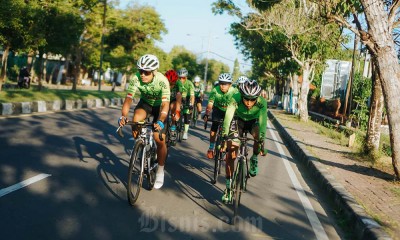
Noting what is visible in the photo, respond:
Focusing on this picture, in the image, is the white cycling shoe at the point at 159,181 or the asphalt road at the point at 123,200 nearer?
the asphalt road at the point at 123,200

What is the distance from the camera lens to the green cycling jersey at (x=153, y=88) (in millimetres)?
6148

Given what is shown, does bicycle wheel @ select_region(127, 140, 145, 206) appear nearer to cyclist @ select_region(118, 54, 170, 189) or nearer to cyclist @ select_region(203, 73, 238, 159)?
cyclist @ select_region(118, 54, 170, 189)

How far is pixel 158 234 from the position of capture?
182 inches

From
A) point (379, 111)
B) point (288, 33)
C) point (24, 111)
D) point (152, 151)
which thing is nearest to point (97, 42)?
point (288, 33)

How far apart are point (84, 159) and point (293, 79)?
91.4ft

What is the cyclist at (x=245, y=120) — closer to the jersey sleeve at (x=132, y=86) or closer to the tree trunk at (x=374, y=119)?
the jersey sleeve at (x=132, y=86)

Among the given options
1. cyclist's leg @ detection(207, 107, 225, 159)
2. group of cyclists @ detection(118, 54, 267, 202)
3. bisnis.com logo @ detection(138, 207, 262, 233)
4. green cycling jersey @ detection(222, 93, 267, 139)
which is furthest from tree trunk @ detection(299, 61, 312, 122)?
bisnis.com logo @ detection(138, 207, 262, 233)

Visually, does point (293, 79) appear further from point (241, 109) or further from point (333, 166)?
point (241, 109)

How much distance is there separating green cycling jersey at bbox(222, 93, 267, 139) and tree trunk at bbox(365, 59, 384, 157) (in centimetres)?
588

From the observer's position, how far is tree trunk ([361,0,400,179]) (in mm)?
8148

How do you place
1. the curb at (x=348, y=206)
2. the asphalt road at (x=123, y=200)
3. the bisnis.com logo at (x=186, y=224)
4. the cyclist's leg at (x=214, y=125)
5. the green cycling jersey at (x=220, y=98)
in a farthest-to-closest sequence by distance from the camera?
the green cycling jersey at (x=220, y=98) → the cyclist's leg at (x=214, y=125) → the curb at (x=348, y=206) → the bisnis.com logo at (x=186, y=224) → the asphalt road at (x=123, y=200)

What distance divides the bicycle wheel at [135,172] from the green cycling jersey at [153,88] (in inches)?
32.8

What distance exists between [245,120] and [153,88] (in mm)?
1482

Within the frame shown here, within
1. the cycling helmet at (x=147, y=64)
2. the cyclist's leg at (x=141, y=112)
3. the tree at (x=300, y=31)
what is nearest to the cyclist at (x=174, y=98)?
the cyclist's leg at (x=141, y=112)
